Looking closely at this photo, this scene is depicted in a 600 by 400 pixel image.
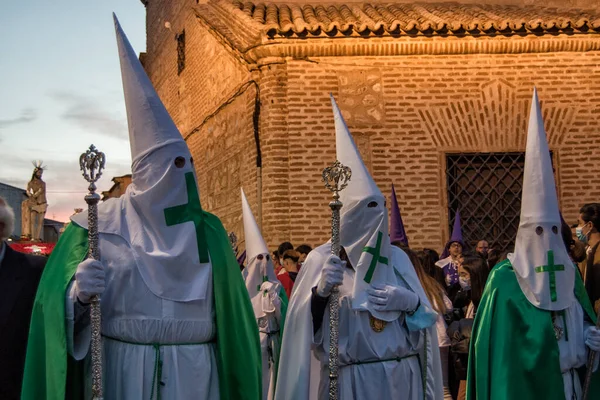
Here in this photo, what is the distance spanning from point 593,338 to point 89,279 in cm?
301

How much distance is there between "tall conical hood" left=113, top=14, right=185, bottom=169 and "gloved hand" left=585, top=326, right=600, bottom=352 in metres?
2.71

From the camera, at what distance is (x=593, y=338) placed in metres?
5.45

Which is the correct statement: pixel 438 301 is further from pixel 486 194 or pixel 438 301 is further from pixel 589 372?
pixel 486 194

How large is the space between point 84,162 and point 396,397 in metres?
2.27

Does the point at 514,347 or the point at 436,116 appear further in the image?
the point at 436,116

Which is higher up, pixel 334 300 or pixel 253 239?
pixel 253 239

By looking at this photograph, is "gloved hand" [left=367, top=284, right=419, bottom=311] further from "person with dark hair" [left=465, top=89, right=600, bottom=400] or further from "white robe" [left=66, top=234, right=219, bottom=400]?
"white robe" [left=66, top=234, right=219, bottom=400]

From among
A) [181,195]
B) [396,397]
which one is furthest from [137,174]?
[396,397]

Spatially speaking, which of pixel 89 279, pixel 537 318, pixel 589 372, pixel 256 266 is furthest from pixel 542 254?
pixel 256 266

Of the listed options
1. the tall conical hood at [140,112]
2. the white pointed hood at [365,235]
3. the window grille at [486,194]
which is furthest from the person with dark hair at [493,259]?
the tall conical hood at [140,112]

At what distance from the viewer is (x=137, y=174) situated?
4.64 m

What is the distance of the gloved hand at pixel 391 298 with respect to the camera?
5.33m

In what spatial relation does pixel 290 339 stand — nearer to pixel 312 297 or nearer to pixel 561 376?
pixel 312 297

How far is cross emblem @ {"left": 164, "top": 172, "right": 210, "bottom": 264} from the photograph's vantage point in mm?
4613
